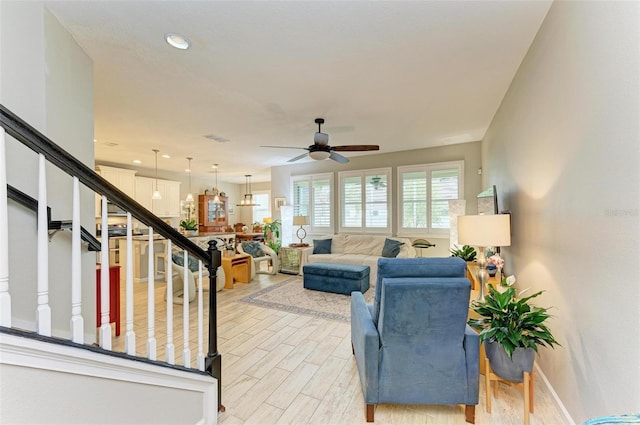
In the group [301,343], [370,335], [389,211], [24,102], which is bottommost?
[301,343]

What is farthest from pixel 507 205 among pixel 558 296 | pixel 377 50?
pixel 377 50

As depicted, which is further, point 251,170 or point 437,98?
point 251,170

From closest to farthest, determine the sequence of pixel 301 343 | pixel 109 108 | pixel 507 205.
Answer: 1. pixel 301 343
2. pixel 507 205
3. pixel 109 108

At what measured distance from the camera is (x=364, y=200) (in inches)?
257

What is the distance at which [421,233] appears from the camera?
5.92m

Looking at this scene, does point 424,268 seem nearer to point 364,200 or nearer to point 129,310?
point 129,310

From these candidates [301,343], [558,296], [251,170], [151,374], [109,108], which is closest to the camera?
[151,374]

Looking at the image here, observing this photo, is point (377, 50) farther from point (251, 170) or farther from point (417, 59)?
point (251, 170)

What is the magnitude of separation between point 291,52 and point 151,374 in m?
2.48

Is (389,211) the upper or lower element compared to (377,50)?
lower

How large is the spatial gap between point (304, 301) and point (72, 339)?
347 cm

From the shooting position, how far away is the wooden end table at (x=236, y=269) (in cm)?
505

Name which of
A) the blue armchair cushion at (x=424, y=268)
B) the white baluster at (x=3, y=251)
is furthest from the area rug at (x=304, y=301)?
the white baluster at (x=3, y=251)

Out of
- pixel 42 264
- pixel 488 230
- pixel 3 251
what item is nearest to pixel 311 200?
pixel 488 230
